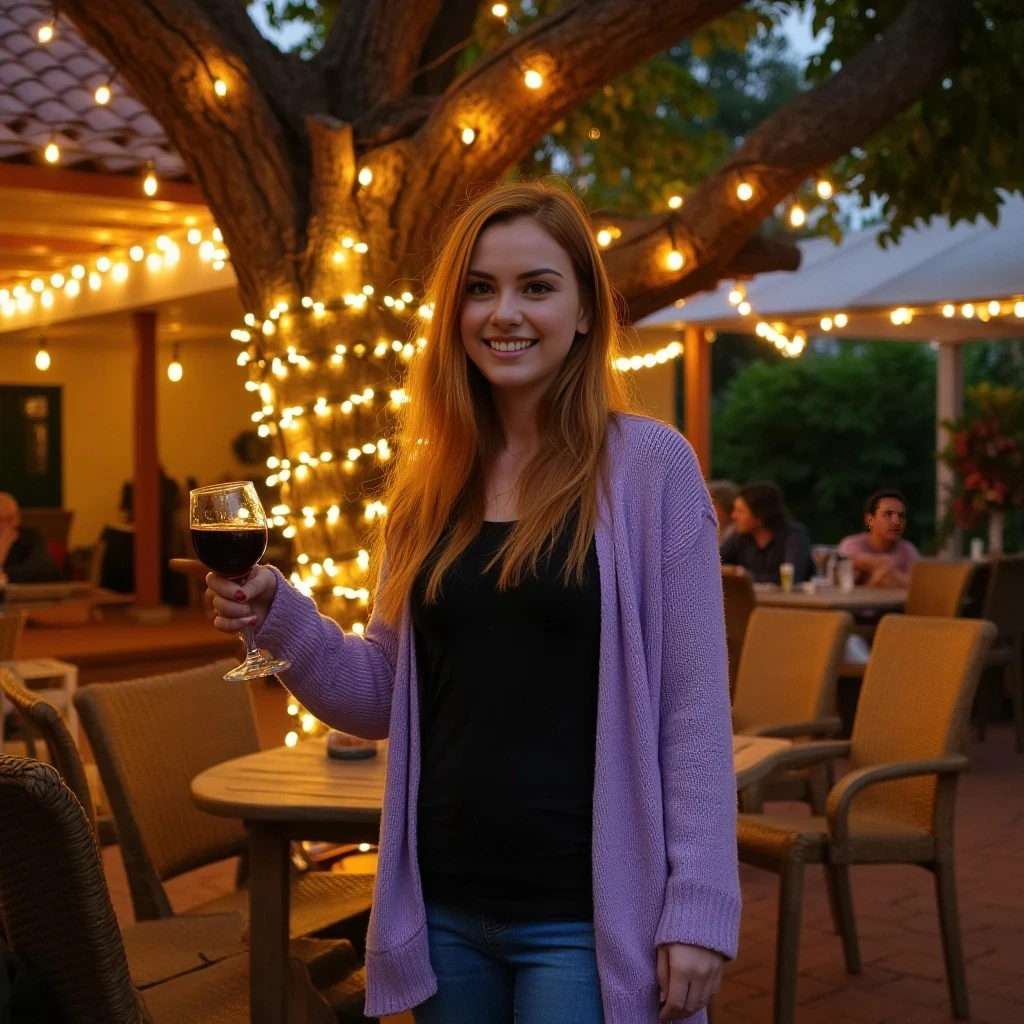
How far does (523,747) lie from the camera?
5.82 ft

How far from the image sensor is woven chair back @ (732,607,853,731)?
4.79 m

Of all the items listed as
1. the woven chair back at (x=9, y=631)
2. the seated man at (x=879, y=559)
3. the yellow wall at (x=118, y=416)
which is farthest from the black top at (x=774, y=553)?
the yellow wall at (x=118, y=416)

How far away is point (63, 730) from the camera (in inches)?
115

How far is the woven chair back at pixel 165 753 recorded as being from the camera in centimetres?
343

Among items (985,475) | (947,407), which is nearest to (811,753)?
(985,475)

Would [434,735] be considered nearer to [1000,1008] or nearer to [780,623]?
[1000,1008]

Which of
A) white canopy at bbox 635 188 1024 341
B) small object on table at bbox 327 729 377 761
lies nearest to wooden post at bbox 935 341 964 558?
white canopy at bbox 635 188 1024 341

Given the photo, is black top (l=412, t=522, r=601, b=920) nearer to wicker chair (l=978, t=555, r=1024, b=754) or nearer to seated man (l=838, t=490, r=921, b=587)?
seated man (l=838, t=490, r=921, b=587)

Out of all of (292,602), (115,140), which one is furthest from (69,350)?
(292,602)

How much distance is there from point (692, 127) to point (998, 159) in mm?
24604

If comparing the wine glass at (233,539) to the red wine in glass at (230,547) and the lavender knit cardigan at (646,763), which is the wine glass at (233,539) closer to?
the red wine in glass at (230,547)

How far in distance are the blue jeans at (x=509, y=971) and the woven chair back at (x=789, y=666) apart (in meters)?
3.12

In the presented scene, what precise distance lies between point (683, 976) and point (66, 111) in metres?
7.48

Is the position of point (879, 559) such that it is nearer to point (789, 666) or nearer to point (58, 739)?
point (789, 666)
